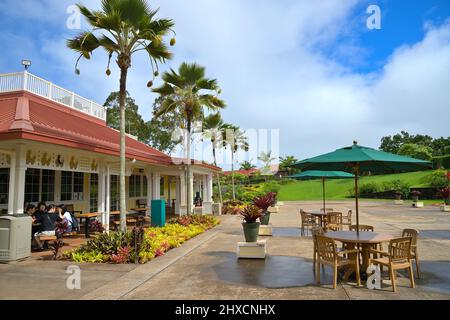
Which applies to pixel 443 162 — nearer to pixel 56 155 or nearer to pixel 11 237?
pixel 56 155

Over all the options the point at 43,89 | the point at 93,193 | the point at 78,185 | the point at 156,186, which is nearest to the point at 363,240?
the point at 78,185

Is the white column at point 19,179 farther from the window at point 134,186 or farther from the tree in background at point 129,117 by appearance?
the tree in background at point 129,117

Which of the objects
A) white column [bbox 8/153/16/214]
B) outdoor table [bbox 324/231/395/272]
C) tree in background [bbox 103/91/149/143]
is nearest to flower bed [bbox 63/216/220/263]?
white column [bbox 8/153/16/214]

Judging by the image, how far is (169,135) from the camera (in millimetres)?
34781

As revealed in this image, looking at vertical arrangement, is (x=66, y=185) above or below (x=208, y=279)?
above

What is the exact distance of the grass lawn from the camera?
41.7m

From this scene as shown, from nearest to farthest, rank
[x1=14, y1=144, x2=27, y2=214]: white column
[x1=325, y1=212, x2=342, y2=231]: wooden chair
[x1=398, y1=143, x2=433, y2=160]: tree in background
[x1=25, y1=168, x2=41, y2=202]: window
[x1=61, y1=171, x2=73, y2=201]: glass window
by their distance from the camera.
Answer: [x1=14, y1=144, x2=27, y2=214]: white column → [x1=325, y1=212, x2=342, y2=231]: wooden chair → [x1=25, y1=168, x2=41, y2=202]: window → [x1=61, y1=171, x2=73, y2=201]: glass window → [x1=398, y1=143, x2=433, y2=160]: tree in background

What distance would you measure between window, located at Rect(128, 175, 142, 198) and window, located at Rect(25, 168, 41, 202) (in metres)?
6.42

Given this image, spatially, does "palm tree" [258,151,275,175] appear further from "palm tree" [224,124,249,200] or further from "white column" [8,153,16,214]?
"white column" [8,153,16,214]

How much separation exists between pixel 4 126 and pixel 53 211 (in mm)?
2724

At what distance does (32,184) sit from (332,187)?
1652 inches

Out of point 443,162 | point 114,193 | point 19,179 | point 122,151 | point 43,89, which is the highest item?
point 43,89

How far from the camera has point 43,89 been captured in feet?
44.4

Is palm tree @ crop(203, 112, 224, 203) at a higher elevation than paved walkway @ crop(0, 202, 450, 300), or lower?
higher
